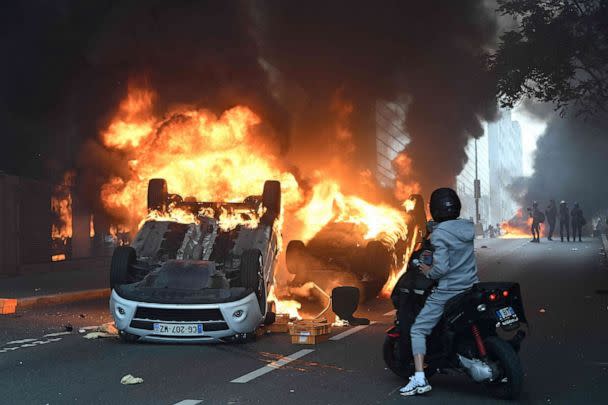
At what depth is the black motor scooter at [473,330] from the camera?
6750 mm

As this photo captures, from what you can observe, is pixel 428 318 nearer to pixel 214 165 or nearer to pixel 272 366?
pixel 272 366

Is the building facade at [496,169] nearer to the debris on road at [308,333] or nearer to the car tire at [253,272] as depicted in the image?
the car tire at [253,272]

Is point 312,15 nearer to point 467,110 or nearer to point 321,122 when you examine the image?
point 321,122

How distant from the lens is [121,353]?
9.62 m

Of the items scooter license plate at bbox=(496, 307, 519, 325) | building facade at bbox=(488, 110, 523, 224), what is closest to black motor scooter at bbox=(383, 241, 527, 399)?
scooter license plate at bbox=(496, 307, 519, 325)

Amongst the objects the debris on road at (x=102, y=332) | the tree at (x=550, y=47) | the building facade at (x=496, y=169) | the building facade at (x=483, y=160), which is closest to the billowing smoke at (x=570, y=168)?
the building facade at (x=483, y=160)

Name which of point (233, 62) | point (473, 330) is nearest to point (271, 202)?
point (473, 330)

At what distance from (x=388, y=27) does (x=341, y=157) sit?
468cm

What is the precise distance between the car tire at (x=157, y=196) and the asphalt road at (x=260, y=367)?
2007mm

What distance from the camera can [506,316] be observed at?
265 inches

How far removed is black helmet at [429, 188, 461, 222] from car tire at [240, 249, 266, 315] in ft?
12.0

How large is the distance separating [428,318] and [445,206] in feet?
3.28

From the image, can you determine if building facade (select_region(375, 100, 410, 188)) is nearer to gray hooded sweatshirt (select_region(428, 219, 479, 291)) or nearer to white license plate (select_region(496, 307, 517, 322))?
gray hooded sweatshirt (select_region(428, 219, 479, 291))

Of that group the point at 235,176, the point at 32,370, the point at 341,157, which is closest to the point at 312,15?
the point at 341,157
